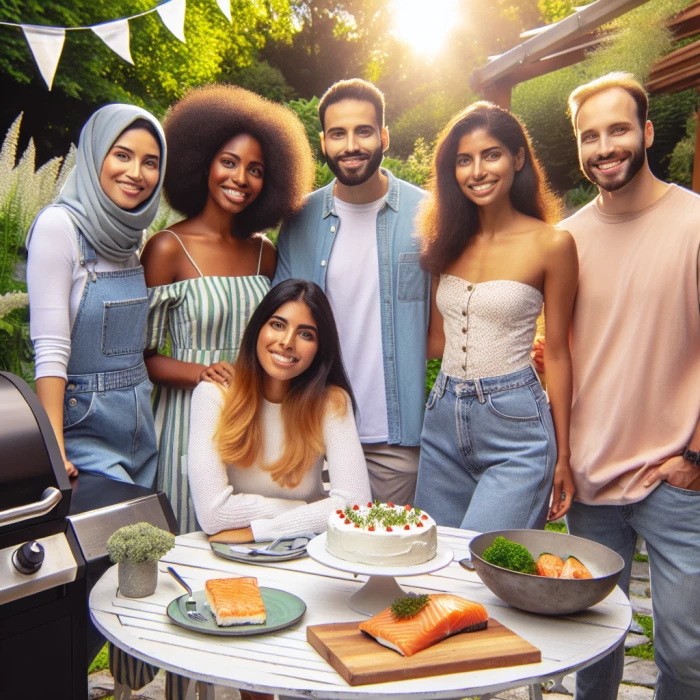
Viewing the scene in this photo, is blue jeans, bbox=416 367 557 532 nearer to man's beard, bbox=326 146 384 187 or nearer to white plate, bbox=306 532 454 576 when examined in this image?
white plate, bbox=306 532 454 576

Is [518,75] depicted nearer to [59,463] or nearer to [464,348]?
[464,348]

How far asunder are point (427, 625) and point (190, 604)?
0.54m

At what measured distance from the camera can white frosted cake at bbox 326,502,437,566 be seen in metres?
1.79

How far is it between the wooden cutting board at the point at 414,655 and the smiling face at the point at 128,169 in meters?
1.56

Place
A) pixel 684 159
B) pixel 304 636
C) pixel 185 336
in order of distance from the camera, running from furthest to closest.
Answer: pixel 684 159
pixel 185 336
pixel 304 636

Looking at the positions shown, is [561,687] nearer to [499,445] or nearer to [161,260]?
[499,445]

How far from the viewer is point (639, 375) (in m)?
2.45

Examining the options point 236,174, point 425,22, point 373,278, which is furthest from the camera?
point 425,22

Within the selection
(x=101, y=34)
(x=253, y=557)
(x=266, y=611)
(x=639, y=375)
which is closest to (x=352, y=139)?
(x=639, y=375)

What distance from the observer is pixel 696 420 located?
2400 millimetres

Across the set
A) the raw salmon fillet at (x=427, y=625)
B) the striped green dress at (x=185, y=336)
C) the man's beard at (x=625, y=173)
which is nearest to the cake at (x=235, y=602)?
the raw salmon fillet at (x=427, y=625)

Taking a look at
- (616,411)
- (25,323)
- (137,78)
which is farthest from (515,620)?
(137,78)

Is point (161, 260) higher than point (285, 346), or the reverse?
point (161, 260)

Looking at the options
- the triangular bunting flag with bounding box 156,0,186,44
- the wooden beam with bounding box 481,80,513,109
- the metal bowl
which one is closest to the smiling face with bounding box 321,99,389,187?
the triangular bunting flag with bounding box 156,0,186,44
